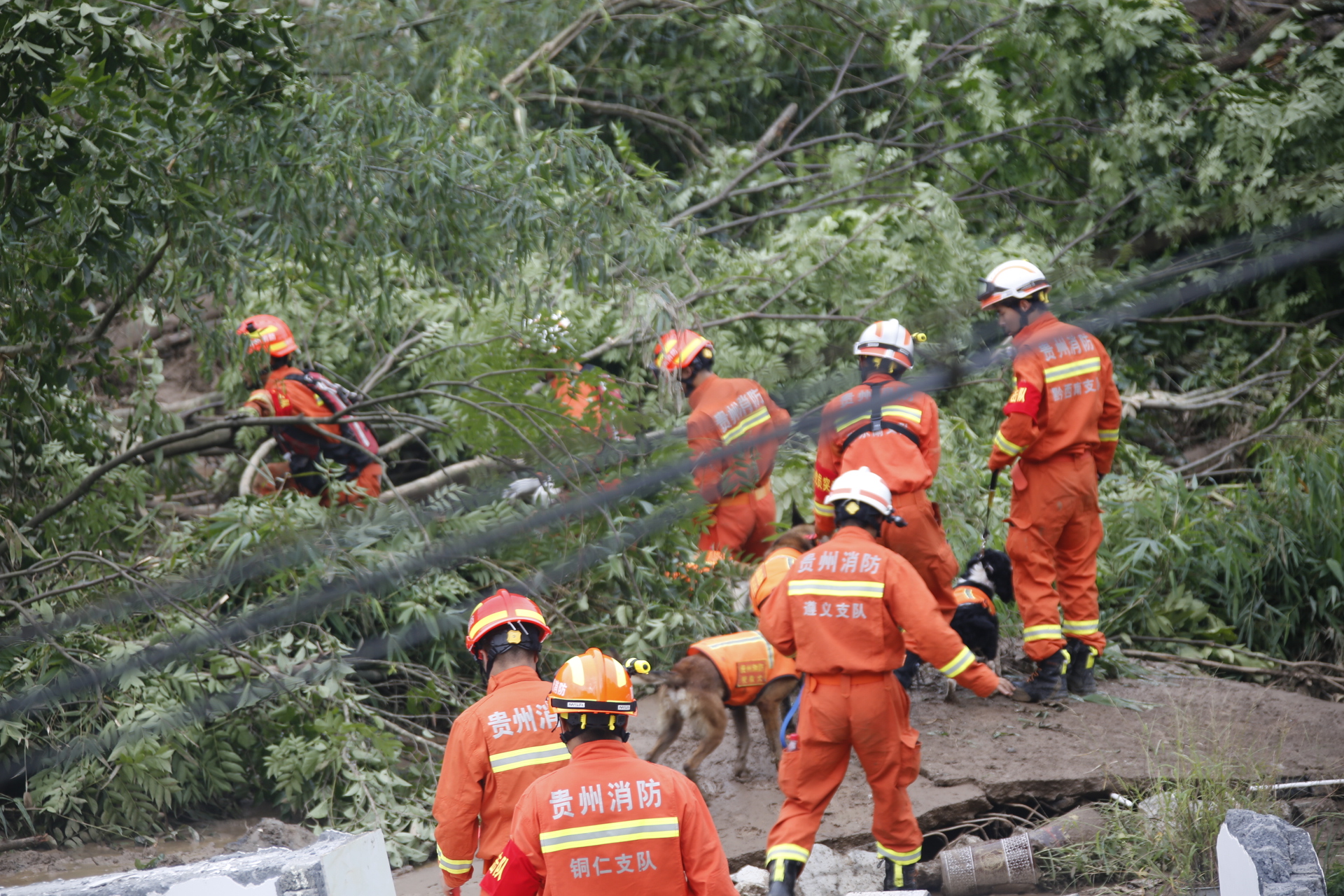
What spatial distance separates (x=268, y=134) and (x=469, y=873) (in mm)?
3290

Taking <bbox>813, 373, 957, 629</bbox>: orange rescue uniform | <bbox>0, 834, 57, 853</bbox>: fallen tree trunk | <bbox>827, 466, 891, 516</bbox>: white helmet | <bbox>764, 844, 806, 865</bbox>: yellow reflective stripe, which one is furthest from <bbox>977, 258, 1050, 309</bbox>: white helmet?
<bbox>0, 834, 57, 853</bbox>: fallen tree trunk

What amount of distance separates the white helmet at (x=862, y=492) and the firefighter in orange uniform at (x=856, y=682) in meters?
0.16

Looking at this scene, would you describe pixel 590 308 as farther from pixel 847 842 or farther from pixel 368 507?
pixel 847 842

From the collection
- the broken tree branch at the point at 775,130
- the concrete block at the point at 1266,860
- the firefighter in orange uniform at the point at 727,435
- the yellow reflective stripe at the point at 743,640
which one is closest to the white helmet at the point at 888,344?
the firefighter in orange uniform at the point at 727,435

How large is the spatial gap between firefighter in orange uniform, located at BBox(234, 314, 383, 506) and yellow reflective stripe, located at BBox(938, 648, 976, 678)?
388 centimetres

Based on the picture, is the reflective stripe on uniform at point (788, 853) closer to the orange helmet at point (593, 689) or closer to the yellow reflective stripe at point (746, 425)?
the orange helmet at point (593, 689)

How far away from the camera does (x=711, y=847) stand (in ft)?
10.5

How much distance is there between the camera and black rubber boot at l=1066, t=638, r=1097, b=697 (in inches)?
231

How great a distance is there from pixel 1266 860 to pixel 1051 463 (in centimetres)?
259

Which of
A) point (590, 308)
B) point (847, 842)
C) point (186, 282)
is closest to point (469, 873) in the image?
point (847, 842)

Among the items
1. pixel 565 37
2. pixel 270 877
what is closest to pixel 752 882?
pixel 270 877

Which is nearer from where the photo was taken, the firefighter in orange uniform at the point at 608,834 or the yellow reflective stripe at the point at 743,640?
the firefighter in orange uniform at the point at 608,834

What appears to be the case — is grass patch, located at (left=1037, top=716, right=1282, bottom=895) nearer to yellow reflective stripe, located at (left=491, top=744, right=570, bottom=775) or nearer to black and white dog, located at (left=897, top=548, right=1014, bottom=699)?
black and white dog, located at (left=897, top=548, right=1014, bottom=699)

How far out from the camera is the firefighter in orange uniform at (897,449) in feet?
17.7
